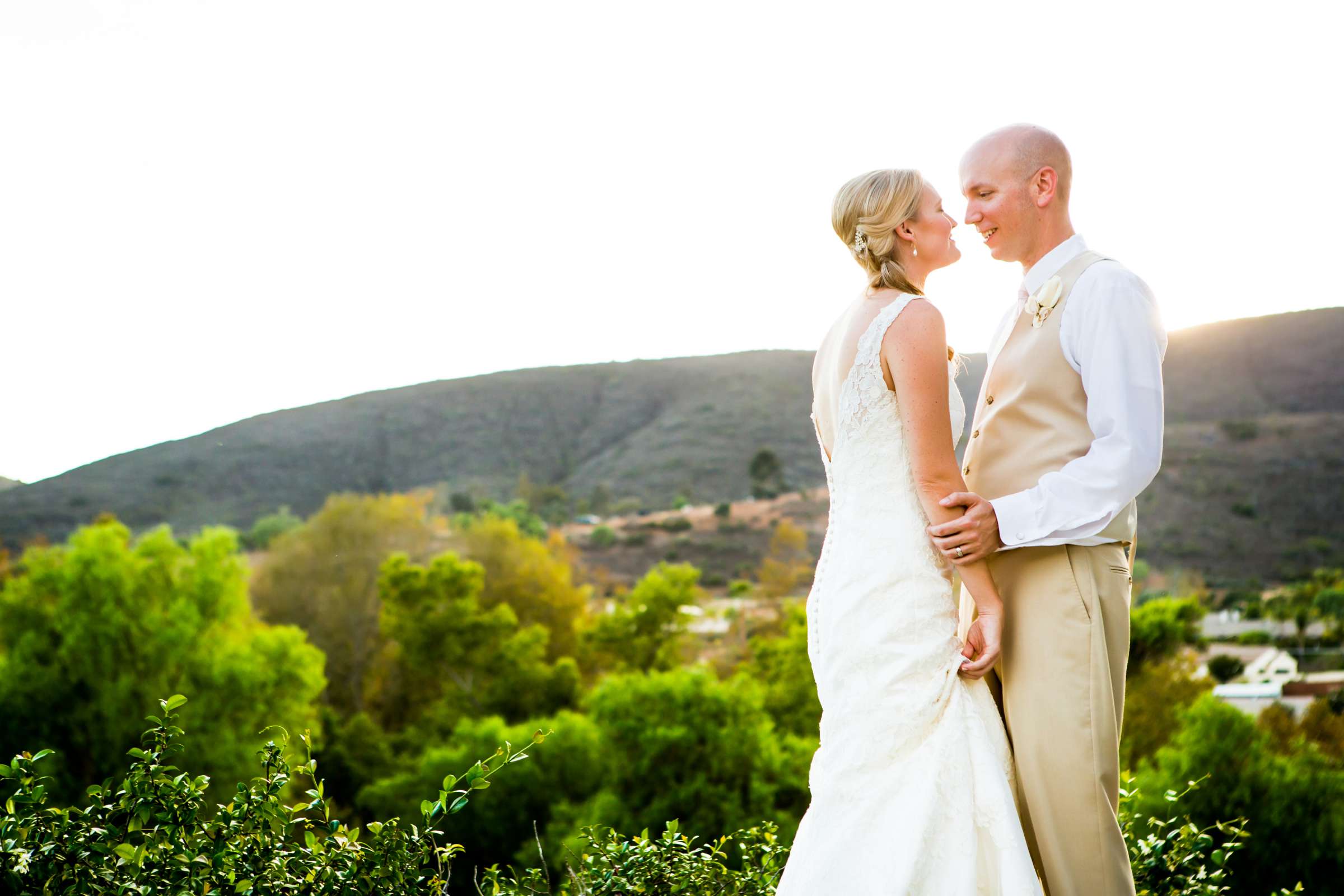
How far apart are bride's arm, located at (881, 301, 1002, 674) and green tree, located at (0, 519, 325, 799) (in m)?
24.5

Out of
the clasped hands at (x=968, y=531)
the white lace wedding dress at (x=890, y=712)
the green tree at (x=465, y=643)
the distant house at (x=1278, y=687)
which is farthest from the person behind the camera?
the green tree at (x=465, y=643)

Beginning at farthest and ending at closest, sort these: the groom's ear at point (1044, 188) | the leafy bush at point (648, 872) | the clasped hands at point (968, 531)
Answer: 1. the leafy bush at point (648, 872)
2. the groom's ear at point (1044, 188)
3. the clasped hands at point (968, 531)

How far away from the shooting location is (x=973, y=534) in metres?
2.27

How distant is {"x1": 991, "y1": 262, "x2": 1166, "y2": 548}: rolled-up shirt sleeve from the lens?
2225 millimetres

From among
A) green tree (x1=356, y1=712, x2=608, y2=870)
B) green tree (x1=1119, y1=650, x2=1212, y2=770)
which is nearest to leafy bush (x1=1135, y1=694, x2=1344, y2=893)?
green tree (x1=1119, y1=650, x2=1212, y2=770)

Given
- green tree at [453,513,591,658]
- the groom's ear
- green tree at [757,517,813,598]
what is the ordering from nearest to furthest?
the groom's ear
green tree at [453,513,591,658]
green tree at [757,517,813,598]

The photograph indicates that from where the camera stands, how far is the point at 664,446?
5753cm

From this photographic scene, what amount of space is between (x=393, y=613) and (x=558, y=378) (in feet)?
122

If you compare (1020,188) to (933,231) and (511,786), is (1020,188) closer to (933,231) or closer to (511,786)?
(933,231)

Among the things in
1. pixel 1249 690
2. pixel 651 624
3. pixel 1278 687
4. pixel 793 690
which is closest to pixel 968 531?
pixel 1249 690

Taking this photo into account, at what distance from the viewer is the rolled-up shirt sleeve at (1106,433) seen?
222 cm

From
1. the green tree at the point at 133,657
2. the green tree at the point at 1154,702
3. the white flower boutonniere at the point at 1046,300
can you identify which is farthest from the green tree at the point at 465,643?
the white flower boutonniere at the point at 1046,300

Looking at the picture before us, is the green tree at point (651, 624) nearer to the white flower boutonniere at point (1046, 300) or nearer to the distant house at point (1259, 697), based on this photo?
the distant house at point (1259, 697)

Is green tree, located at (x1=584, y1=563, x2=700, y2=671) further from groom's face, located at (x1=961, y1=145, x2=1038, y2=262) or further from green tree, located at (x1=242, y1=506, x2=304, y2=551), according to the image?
groom's face, located at (x1=961, y1=145, x2=1038, y2=262)
